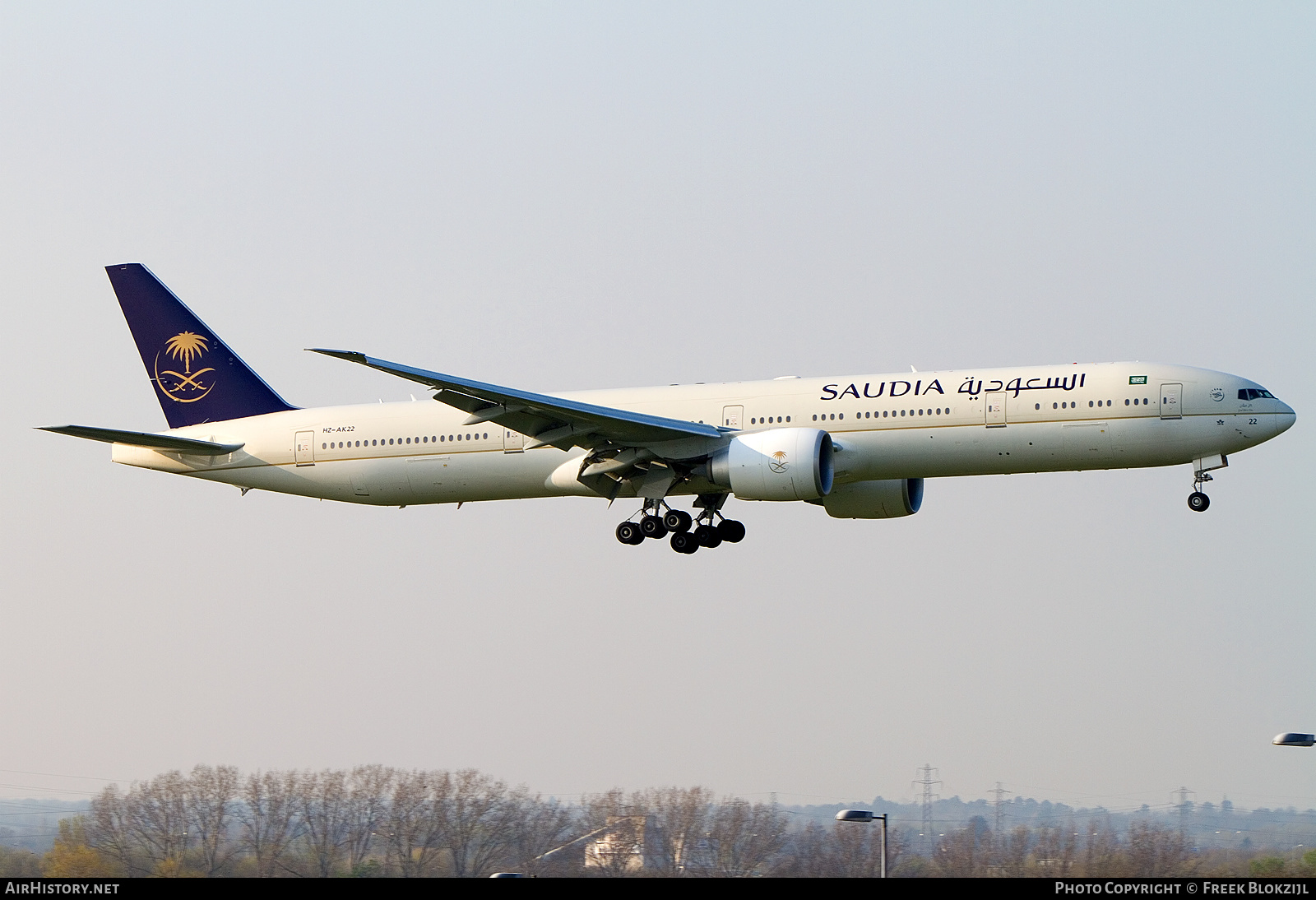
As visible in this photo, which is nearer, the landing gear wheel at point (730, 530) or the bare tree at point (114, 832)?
the bare tree at point (114, 832)

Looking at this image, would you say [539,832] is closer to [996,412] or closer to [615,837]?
[615,837]

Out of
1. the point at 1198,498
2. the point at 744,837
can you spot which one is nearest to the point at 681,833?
the point at 744,837

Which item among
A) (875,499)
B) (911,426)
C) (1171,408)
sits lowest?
(875,499)

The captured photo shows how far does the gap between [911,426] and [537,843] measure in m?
13.5

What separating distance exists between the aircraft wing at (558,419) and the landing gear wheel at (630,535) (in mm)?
2723

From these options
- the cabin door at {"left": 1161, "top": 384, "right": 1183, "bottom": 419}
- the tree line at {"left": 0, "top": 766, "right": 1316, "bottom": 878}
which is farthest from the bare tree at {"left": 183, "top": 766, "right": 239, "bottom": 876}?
the cabin door at {"left": 1161, "top": 384, "right": 1183, "bottom": 419}

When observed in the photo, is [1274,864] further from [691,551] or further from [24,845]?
[24,845]

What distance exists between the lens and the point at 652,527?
44125 millimetres

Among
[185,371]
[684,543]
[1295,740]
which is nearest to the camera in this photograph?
[1295,740]

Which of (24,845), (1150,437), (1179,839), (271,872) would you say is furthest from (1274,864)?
(24,845)

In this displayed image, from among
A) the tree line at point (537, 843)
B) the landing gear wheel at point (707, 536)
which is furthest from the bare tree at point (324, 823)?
the landing gear wheel at point (707, 536)

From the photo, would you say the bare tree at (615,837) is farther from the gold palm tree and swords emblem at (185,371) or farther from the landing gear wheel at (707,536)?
the gold palm tree and swords emblem at (185,371)

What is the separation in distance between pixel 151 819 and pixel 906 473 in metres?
20.3

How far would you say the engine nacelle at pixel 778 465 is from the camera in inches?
1559
